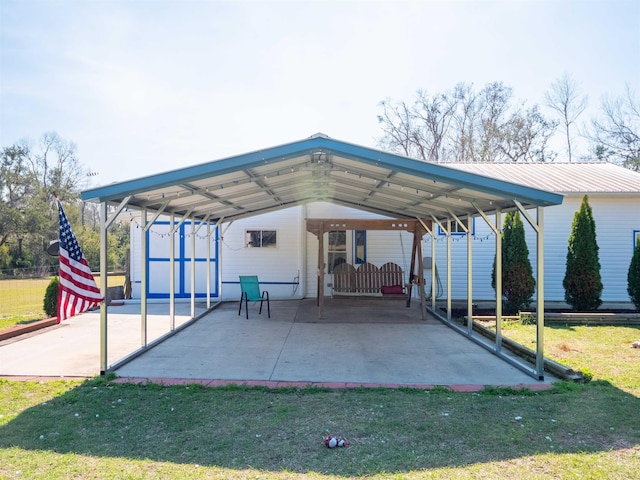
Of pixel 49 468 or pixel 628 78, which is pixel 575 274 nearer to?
pixel 49 468

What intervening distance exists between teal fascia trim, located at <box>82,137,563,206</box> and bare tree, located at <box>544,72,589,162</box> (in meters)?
21.4

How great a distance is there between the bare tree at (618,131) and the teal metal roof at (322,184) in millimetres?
17523

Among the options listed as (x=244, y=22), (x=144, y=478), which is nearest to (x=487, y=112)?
(x=244, y=22)

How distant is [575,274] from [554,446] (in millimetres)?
7132

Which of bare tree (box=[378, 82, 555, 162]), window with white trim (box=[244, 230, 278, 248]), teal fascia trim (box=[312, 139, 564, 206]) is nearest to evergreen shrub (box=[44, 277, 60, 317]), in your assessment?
window with white trim (box=[244, 230, 278, 248])

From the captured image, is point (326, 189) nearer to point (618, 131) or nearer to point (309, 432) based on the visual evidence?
point (309, 432)

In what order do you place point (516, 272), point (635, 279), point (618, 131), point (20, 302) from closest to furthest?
point (635, 279) → point (516, 272) → point (20, 302) → point (618, 131)

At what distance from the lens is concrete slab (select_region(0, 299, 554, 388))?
200 inches

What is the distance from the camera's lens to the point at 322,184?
768 centimetres

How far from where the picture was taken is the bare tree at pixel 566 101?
2314 cm

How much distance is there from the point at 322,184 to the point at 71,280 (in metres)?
4.06

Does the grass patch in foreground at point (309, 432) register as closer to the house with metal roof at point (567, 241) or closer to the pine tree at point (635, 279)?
the pine tree at point (635, 279)

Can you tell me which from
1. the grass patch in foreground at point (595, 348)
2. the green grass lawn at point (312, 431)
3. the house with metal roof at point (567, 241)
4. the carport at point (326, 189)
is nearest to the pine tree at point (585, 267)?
the grass patch in foreground at point (595, 348)

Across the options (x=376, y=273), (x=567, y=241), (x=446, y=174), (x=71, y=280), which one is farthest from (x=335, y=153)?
(x=567, y=241)
